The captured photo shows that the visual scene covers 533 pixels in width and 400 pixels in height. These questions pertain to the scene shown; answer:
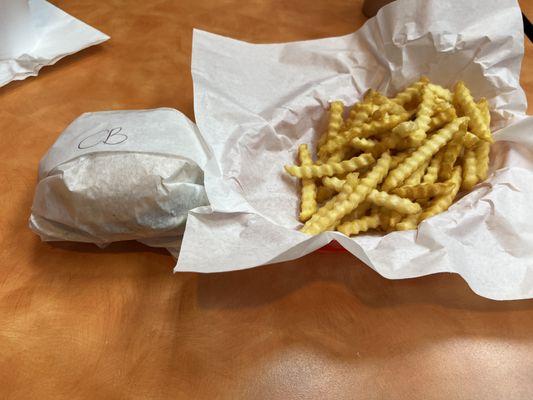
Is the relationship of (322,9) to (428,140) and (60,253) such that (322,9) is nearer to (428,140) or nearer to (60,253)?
(428,140)

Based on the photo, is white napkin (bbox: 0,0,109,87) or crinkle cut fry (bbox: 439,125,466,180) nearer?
crinkle cut fry (bbox: 439,125,466,180)

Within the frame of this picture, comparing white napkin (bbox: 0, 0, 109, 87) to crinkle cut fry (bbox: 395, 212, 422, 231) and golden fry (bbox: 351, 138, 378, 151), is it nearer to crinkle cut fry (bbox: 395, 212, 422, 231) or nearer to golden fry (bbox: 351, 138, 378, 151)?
golden fry (bbox: 351, 138, 378, 151)

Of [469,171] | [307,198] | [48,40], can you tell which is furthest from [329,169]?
[48,40]

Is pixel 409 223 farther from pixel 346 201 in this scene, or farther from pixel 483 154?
pixel 483 154

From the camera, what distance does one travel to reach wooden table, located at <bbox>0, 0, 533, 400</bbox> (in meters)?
0.74

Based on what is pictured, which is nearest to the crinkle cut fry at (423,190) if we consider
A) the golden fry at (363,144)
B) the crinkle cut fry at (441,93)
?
the golden fry at (363,144)

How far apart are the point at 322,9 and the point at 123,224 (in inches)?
46.3

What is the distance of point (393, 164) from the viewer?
96 cm

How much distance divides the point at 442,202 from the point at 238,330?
0.48m

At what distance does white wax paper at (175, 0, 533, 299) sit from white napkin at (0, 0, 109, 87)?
52cm

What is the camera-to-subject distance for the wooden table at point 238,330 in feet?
2.44

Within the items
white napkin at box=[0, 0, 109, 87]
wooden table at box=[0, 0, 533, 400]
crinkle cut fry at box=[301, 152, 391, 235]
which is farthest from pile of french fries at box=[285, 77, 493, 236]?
white napkin at box=[0, 0, 109, 87]

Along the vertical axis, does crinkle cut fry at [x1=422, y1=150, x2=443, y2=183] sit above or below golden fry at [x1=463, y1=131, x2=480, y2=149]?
below

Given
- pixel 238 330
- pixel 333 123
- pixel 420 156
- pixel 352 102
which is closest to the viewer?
pixel 238 330
